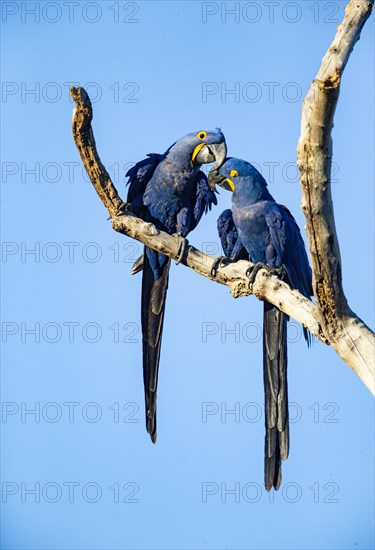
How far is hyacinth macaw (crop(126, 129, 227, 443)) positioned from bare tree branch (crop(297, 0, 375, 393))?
7.66ft

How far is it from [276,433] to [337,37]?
2.81 meters

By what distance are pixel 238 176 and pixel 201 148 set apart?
1.34ft

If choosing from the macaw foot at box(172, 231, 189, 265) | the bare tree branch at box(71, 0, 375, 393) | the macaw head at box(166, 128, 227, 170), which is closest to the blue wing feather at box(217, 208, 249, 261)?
the macaw head at box(166, 128, 227, 170)

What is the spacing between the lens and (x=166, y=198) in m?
5.87

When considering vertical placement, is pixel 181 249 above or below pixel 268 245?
below

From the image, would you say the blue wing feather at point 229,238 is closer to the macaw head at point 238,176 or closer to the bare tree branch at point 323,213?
the macaw head at point 238,176

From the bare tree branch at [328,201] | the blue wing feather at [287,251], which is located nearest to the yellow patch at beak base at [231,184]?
the blue wing feather at [287,251]

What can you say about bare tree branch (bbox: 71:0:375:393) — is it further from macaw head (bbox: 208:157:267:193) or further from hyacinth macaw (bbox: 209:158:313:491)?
macaw head (bbox: 208:157:267:193)

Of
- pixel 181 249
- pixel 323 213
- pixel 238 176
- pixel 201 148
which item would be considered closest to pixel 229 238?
pixel 238 176

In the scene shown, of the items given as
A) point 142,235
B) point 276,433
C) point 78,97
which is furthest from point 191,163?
point 276,433

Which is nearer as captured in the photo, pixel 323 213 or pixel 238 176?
pixel 323 213

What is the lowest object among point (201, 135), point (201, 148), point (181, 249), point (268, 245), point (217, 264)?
point (217, 264)

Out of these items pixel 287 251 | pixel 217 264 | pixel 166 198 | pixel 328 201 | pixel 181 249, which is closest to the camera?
pixel 328 201

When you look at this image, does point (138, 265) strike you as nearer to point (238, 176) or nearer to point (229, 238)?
point (229, 238)
